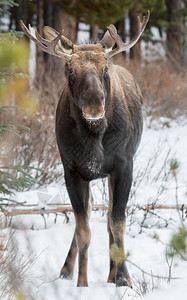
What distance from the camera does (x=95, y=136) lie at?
16.2 feet

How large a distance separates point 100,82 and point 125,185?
0.96 m

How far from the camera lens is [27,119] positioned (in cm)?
891

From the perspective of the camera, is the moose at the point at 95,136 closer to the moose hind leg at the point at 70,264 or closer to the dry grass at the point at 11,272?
the moose hind leg at the point at 70,264

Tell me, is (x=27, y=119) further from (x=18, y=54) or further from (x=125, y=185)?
(x=18, y=54)

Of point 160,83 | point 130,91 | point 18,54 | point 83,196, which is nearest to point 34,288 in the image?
point 83,196

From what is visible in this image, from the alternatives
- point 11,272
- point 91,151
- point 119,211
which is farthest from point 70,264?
point 11,272

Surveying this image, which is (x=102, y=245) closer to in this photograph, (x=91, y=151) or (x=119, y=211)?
(x=119, y=211)

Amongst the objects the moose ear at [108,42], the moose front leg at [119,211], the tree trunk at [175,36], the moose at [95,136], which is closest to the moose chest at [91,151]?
the moose at [95,136]

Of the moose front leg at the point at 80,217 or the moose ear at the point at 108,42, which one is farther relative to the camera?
the moose ear at the point at 108,42

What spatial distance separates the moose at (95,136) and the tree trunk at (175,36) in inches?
589

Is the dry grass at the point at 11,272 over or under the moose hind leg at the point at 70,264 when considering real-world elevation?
over

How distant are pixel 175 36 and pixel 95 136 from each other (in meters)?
17.0

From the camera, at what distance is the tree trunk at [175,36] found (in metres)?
20.2

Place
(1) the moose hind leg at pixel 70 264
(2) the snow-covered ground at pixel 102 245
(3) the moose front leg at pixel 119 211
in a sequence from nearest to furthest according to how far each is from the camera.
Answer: (2) the snow-covered ground at pixel 102 245
(3) the moose front leg at pixel 119 211
(1) the moose hind leg at pixel 70 264
